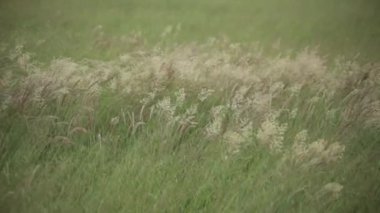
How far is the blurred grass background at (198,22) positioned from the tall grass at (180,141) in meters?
0.50

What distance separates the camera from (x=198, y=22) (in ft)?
12.9

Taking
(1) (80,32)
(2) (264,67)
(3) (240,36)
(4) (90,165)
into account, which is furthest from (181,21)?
(4) (90,165)

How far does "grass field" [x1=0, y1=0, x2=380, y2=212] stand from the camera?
163 cm

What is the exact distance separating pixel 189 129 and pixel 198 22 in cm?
219

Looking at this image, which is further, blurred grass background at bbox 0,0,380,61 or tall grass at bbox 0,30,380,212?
blurred grass background at bbox 0,0,380,61

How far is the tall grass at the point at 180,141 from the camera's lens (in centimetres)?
162

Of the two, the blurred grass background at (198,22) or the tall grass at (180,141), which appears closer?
the tall grass at (180,141)

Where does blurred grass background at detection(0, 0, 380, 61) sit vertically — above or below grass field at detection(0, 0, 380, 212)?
above

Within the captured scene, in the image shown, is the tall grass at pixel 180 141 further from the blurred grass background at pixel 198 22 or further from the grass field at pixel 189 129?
the blurred grass background at pixel 198 22

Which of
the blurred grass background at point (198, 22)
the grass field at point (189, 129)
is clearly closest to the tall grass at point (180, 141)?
the grass field at point (189, 129)

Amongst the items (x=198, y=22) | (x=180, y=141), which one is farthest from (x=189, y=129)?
(x=198, y=22)

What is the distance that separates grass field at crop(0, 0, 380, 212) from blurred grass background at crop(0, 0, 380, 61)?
0.09 feet

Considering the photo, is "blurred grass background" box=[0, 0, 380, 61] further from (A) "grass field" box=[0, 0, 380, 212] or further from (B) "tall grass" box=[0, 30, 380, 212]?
(B) "tall grass" box=[0, 30, 380, 212]

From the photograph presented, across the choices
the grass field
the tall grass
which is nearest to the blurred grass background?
the grass field
